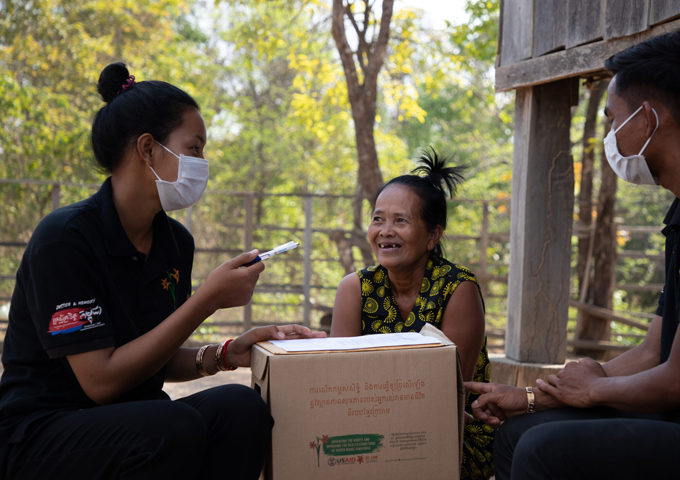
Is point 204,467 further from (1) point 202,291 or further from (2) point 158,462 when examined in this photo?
(1) point 202,291

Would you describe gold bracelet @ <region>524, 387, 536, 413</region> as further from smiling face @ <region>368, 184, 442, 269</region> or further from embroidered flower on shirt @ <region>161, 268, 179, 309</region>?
embroidered flower on shirt @ <region>161, 268, 179, 309</region>

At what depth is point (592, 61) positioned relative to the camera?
3055 millimetres

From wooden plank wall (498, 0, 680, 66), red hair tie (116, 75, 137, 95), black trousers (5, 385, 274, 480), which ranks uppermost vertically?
wooden plank wall (498, 0, 680, 66)

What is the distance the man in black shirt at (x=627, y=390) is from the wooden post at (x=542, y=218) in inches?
67.5

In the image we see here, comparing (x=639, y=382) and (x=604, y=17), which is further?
(x=604, y=17)

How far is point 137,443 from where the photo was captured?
1603 millimetres

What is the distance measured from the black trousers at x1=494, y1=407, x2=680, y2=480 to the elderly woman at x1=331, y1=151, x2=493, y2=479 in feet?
2.66

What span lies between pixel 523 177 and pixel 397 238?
58.9 inches

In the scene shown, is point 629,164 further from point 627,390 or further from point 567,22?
point 567,22

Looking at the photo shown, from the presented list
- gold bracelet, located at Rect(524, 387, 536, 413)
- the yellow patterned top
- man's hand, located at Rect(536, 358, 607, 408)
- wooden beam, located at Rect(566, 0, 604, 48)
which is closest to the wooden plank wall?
wooden beam, located at Rect(566, 0, 604, 48)

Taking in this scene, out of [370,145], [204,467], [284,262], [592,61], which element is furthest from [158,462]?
[284,262]

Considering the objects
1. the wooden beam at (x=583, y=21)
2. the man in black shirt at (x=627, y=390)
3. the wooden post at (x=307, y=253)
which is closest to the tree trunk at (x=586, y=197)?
the wooden post at (x=307, y=253)

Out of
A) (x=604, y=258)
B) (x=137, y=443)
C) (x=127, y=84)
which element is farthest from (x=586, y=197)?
(x=137, y=443)

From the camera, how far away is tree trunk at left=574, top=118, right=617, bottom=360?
6785mm
